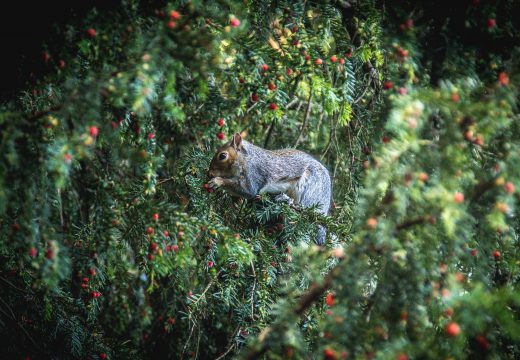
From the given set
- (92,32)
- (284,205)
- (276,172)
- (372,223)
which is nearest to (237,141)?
(276,172)

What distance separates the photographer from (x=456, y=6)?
153cm

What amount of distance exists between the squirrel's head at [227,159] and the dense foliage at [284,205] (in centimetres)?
83

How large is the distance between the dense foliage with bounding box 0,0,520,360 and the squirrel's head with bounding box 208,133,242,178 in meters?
0.83

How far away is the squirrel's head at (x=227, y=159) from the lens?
3654mm

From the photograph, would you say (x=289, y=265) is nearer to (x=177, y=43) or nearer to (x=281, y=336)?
(x=281, y=336)

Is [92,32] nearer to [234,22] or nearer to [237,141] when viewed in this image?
[234,22]

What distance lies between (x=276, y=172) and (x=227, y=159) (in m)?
0.52

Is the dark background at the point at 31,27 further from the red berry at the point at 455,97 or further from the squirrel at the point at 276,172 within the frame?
the squirrel at the point at 276,172

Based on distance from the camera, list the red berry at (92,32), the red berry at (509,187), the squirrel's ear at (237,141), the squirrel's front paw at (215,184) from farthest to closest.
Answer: the squirrel's ear at (237,141)
the squirrel's front paw at (215,184)
the red berry at (92,32)
the red berry at (509,187)

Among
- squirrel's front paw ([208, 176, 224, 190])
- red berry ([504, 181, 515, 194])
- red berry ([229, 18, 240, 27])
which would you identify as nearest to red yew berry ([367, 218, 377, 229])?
red berry ([504, 181, 515, 194])

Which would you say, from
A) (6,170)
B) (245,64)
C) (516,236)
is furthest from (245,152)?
(6,170)

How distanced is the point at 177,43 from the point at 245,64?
1.54 ft

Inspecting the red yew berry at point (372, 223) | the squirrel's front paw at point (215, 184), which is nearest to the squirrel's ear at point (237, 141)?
the squirrel's front paw at point (215, 184)

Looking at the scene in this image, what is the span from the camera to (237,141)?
3.61 metres
